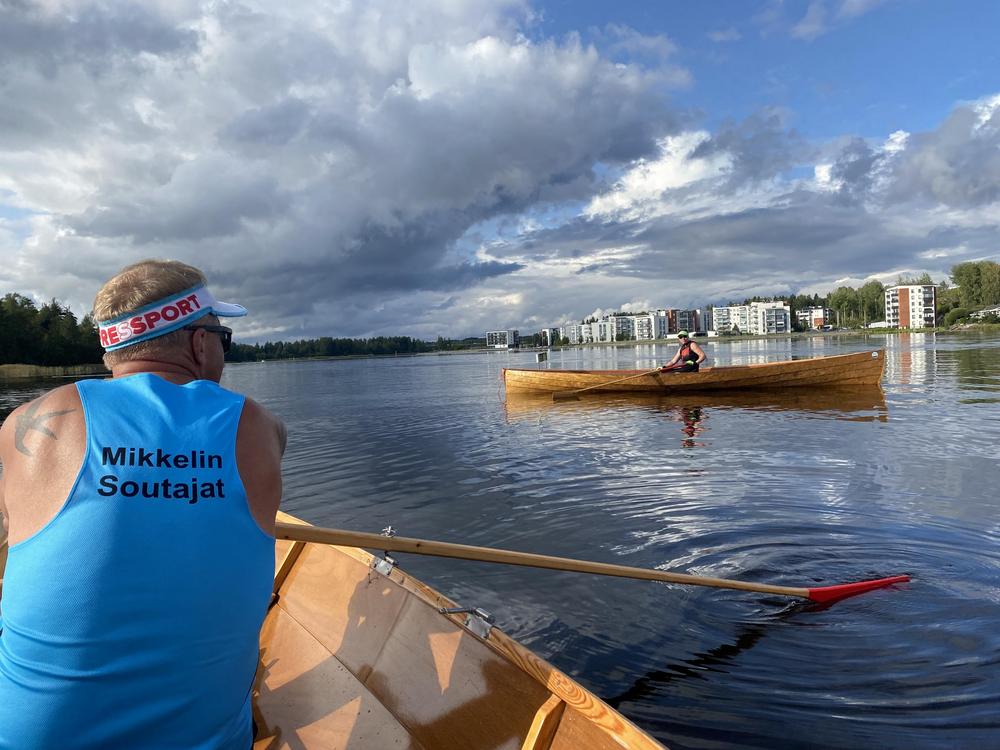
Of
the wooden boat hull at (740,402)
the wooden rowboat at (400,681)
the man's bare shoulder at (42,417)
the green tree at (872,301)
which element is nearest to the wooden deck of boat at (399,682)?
the wooden rowboat at (400,681)

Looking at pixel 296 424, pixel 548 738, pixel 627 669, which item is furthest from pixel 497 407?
pixel 548 738

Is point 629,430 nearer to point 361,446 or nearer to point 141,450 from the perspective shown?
point 361,446

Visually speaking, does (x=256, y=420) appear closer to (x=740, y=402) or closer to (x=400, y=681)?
(x=400, y=681)

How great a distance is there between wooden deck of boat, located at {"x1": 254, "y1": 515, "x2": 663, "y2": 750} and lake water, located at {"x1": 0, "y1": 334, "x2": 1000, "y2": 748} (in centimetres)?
173

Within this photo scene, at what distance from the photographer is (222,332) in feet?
7.95

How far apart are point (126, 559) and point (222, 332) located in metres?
0.99

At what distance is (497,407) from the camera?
26094 millimetres

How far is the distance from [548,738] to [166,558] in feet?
6.31

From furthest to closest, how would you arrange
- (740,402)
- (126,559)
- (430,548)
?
(740,402)
(430,548)
(126,559)

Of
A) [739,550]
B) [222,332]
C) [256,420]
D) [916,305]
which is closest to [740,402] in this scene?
[739,550]

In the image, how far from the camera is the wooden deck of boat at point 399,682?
2779 millimetres

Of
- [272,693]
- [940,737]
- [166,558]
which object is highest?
[166,558]

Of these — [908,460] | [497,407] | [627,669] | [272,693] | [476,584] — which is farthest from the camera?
[497,407]

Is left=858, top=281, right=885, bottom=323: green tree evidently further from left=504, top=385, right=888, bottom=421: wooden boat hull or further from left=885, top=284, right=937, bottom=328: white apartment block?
left=504, top=385, right=888, bottom=421: wooden boat hull
